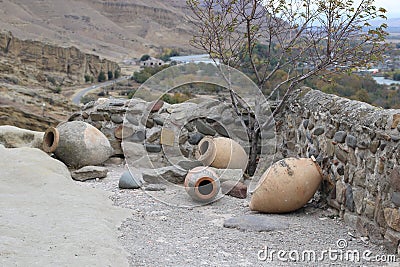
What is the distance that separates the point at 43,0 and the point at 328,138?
60012 mm

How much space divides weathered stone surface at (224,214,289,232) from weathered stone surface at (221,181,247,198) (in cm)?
89

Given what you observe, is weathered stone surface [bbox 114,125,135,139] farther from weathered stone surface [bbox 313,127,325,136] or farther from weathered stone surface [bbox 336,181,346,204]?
weathered stone surface [bbox 336,181,346,204]

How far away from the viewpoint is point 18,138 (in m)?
7.11

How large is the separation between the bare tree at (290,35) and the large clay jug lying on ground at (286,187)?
178cm

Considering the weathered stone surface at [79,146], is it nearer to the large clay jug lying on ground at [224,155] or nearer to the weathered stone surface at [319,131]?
the large clay jug lying on ground at [224,155]

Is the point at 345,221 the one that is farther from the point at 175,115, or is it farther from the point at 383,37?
the point at 175,115

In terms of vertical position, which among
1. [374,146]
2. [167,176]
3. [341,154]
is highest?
[374,146]

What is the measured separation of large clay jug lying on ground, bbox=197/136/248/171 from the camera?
636 cm

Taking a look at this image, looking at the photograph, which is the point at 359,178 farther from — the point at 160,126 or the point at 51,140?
the point at 51,140

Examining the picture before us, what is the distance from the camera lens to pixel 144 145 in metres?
7.50

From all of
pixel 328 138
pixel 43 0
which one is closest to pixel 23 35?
pixel 43 0
